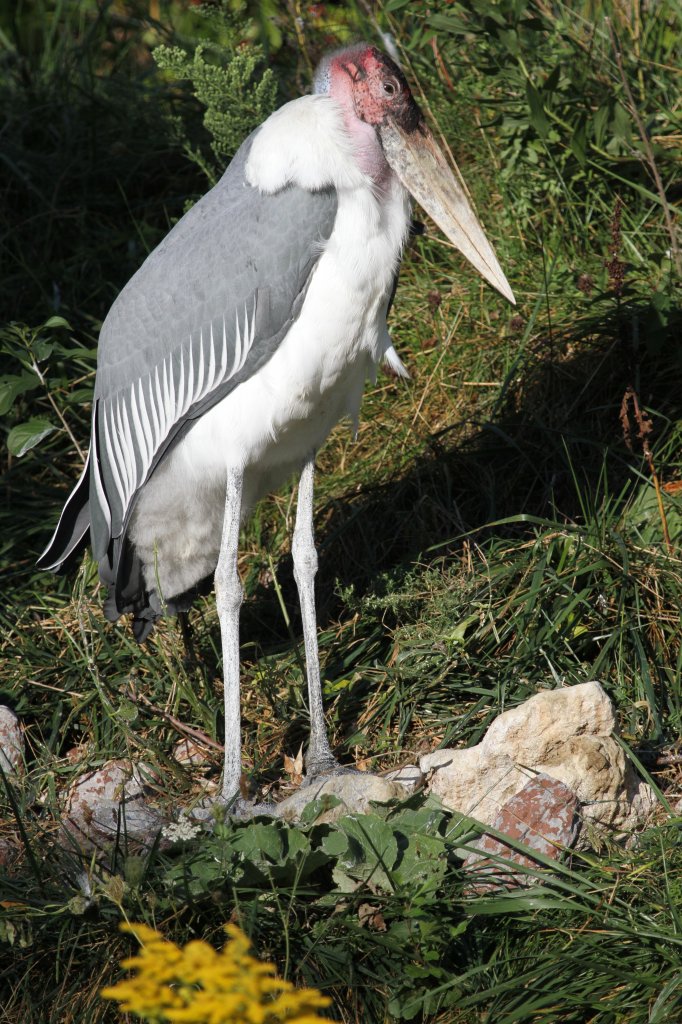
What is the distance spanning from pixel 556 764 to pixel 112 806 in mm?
1292

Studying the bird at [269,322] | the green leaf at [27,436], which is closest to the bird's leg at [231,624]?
the bird at [269,322]

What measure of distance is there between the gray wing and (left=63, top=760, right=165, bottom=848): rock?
74 centimetres

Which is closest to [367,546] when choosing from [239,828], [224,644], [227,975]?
[224,644]

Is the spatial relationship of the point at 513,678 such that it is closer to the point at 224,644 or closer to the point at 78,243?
the point at 224,644

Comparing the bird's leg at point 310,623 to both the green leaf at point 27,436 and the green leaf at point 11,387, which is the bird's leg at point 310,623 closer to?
the green leaf at point 27,436

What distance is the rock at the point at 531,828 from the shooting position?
9.34 feet

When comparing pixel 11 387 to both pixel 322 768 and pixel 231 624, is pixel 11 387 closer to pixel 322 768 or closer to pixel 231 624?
pixel 231 624

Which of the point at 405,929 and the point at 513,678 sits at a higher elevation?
the point at 405,929

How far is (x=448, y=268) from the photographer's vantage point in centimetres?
523

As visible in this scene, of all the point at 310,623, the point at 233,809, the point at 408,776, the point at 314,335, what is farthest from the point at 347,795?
the point at 314,335

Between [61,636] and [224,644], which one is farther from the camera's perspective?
[61,636]

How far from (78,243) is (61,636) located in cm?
210

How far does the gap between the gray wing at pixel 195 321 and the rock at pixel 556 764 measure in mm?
1255

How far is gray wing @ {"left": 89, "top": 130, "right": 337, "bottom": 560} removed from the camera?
11.1 ft
